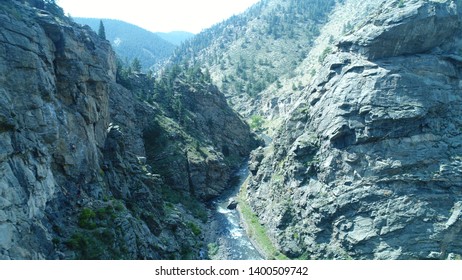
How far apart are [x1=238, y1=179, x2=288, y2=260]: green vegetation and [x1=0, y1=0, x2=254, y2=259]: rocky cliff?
11.5 m

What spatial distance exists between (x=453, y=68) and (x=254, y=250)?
4757cm

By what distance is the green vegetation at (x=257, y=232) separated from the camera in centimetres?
6593

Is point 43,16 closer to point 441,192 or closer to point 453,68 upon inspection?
point 441,192

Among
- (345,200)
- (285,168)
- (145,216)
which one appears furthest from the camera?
(285,168)

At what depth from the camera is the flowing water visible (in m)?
66.4

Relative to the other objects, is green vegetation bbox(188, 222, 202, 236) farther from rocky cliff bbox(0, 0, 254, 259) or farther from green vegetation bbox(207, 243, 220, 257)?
green vegetation bbox(207, 243, 220, 257)

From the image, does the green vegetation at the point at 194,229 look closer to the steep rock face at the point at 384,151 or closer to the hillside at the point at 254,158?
the hillside at the point at 254,158

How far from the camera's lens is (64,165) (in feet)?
133

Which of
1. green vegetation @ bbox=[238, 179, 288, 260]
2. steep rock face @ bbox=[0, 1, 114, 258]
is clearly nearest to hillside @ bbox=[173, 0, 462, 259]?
green vegetation @ bbox=[238, 179, 288, 260]

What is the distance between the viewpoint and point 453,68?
66.7 meters

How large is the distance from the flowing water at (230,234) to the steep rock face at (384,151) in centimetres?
566

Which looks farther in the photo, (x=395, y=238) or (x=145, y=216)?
(x=395, y=238)
